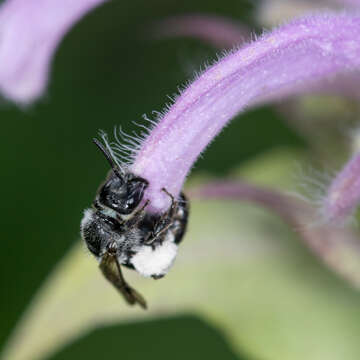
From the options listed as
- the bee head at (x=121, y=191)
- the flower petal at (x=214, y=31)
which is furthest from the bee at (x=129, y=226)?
the flower petal at (x=214, y=31)

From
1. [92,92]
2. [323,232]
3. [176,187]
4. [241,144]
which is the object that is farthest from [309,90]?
[92,92]

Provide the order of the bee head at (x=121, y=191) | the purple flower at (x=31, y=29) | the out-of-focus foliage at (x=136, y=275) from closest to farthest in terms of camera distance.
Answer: the bee head at (x=121, y=191) → the purple flower at (x=31, y=29) → the out-of-focus foliage at (x=136, y=275)

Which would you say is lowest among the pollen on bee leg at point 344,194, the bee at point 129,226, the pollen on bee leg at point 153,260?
the pollen on bee leg at point 344,194

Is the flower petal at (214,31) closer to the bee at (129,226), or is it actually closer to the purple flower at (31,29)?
the purple flower at (31,29)

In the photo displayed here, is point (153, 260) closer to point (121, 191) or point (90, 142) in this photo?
point (121, 191)

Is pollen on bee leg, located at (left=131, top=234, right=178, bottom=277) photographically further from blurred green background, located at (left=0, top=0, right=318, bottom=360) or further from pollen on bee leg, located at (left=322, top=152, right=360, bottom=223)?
blurred green background, located at (left=0, top=0, right=318, bottom=360)

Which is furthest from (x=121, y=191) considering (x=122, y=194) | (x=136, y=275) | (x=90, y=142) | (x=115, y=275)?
(x=90, y=142)

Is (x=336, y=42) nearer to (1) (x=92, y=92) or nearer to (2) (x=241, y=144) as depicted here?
(2) (x=241, y=144)
